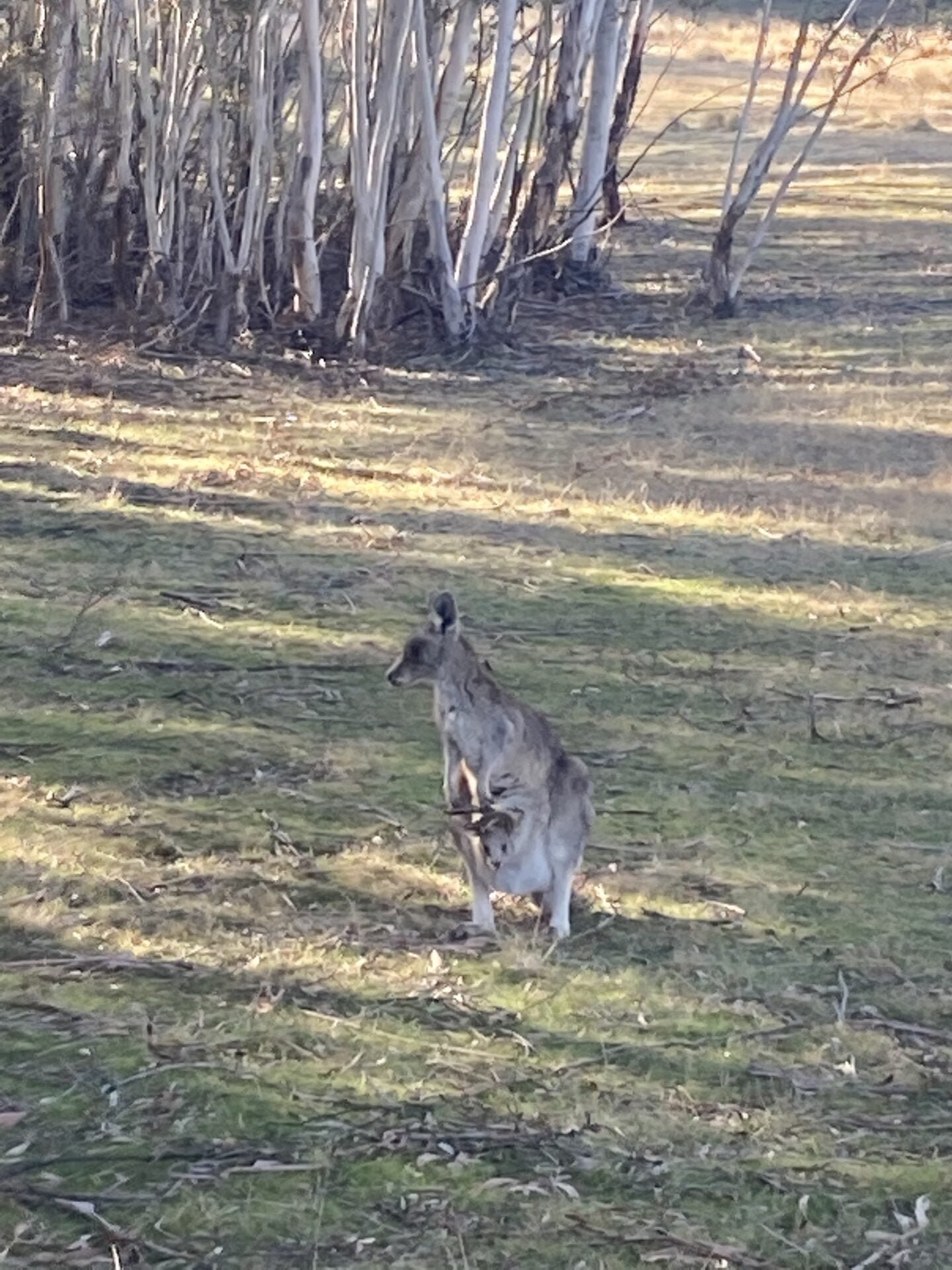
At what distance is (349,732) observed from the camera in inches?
269

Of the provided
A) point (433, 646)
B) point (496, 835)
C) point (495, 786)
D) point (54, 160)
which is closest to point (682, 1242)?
point (496, 835)

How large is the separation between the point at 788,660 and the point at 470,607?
135 centimetres

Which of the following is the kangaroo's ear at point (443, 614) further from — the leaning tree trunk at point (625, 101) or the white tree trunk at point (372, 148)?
the leaning tree trunk at point (625, 101)

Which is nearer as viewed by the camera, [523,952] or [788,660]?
[523,952]

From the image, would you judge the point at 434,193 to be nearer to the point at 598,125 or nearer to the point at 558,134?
the point at 558,134

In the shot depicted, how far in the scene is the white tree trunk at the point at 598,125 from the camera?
56.9 feet

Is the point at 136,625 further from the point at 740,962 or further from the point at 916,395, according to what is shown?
the point at 916,395

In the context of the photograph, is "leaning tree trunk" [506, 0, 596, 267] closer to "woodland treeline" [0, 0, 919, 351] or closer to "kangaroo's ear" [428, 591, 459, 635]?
"woodland treeline" [0, 0, 919, 351]

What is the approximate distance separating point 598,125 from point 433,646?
13233mm

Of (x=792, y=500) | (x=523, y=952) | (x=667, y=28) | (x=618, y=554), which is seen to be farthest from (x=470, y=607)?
(x=667, y=28)

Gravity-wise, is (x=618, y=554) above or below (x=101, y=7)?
below

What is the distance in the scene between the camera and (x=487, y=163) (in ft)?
45.7

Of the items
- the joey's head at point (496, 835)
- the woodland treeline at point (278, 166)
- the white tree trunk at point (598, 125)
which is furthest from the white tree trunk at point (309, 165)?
the joey's head at point (496, 835)

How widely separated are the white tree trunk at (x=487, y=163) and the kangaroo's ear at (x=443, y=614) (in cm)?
908
